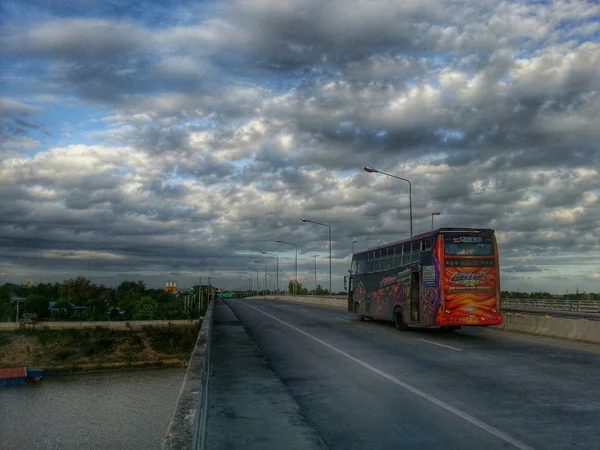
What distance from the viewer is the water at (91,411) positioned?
43.7 m

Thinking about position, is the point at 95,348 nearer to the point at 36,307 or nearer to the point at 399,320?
the point at 36,307

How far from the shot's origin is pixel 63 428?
48781mm

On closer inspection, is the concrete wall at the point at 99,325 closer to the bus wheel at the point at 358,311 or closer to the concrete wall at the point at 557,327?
the bus wheel at the point at 358,311

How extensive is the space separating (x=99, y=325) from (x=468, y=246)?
78313mm

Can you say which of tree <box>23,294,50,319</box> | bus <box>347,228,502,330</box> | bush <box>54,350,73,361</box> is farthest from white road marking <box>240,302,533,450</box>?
tree <box>23,294,50,319</box>

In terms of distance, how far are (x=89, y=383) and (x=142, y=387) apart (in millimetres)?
9322

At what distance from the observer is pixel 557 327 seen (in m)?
19.7

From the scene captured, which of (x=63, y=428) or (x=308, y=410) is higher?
(x=308, y=410)

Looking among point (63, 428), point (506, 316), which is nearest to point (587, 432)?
point (506, 316)

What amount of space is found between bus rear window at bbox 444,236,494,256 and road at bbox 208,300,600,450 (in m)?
3.54

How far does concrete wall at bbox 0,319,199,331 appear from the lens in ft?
282

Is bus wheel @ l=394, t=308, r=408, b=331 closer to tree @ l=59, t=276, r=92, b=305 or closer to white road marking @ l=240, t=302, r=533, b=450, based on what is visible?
white road marking @ l=240, t=302, r=533, b=450

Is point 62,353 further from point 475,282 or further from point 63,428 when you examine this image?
point 475,282

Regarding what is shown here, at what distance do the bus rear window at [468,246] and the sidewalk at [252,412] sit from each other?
9.20 m
